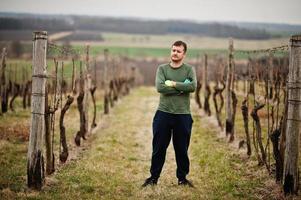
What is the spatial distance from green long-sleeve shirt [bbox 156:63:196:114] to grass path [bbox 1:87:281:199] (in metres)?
1.33

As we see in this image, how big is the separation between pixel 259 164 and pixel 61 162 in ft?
12.8

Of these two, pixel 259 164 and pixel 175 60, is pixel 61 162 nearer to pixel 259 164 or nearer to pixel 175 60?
pixel 175 60

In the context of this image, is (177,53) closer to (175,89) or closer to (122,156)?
(175,89)

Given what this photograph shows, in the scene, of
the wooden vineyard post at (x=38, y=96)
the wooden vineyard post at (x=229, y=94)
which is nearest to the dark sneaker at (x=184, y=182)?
the wooden vineyard post at (x=38, y=96)

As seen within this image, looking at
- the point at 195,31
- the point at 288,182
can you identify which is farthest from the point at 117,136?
the point at 195,31

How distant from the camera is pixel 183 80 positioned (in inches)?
285

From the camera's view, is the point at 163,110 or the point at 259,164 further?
the point at 259,164

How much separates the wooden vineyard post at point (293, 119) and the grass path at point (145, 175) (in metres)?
0.35

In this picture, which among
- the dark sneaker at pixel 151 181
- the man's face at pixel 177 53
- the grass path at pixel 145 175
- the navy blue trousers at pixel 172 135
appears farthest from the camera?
the dark sneaker at pixel 151 181

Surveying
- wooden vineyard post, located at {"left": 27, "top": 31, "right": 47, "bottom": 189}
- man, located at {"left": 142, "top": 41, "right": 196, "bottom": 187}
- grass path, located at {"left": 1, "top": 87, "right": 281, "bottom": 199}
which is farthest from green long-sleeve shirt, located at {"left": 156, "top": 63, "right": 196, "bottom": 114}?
wooden vineyard post, located at {"left": 27, "top": 31, "right": 47, "bottom": 189}

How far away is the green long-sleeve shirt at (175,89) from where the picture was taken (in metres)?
7.11

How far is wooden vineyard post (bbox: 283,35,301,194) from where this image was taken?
6562 mm

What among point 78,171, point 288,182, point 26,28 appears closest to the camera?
point 288,182

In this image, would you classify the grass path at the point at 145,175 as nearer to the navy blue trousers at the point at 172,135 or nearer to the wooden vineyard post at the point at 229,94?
the navy blue trousers at the point at 172,135
